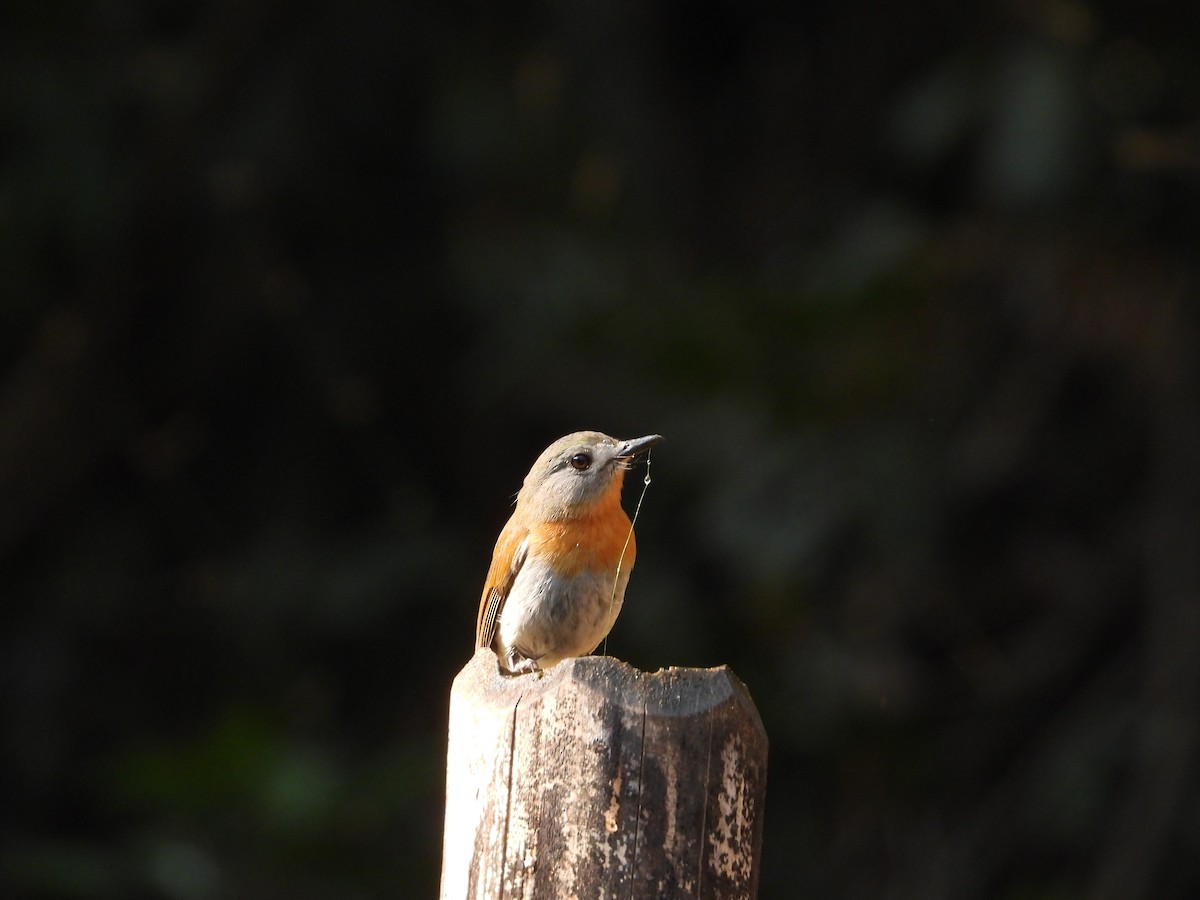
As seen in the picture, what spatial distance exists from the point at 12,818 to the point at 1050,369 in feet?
19.0

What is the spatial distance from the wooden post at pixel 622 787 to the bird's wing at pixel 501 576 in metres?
2.00

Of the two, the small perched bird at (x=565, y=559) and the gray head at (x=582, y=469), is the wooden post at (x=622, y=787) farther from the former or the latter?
the gray head at (x=582, y=469)

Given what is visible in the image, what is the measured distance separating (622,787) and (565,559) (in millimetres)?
2000

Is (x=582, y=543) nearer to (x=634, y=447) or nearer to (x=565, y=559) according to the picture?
(x=565, y=559)

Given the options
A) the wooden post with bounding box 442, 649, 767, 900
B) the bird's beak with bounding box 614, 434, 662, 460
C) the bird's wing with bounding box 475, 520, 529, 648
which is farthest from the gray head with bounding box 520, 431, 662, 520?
the wooden post with bounding box 442, 649, 767, 900

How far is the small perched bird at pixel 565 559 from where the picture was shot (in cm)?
436

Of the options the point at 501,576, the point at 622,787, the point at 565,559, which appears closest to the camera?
the point at 622,787

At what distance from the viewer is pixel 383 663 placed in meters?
8.69

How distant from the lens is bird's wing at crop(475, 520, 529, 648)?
451 centimetres

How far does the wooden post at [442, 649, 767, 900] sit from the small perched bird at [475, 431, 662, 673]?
1848 mm

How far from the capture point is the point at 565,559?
4.38 metres

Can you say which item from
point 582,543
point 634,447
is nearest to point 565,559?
point 582,543

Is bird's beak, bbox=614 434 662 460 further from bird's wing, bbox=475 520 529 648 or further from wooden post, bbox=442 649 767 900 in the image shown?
wooden post, bbox=442 649 767 900

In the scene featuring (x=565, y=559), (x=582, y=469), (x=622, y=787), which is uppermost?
(x=582, y=469)
